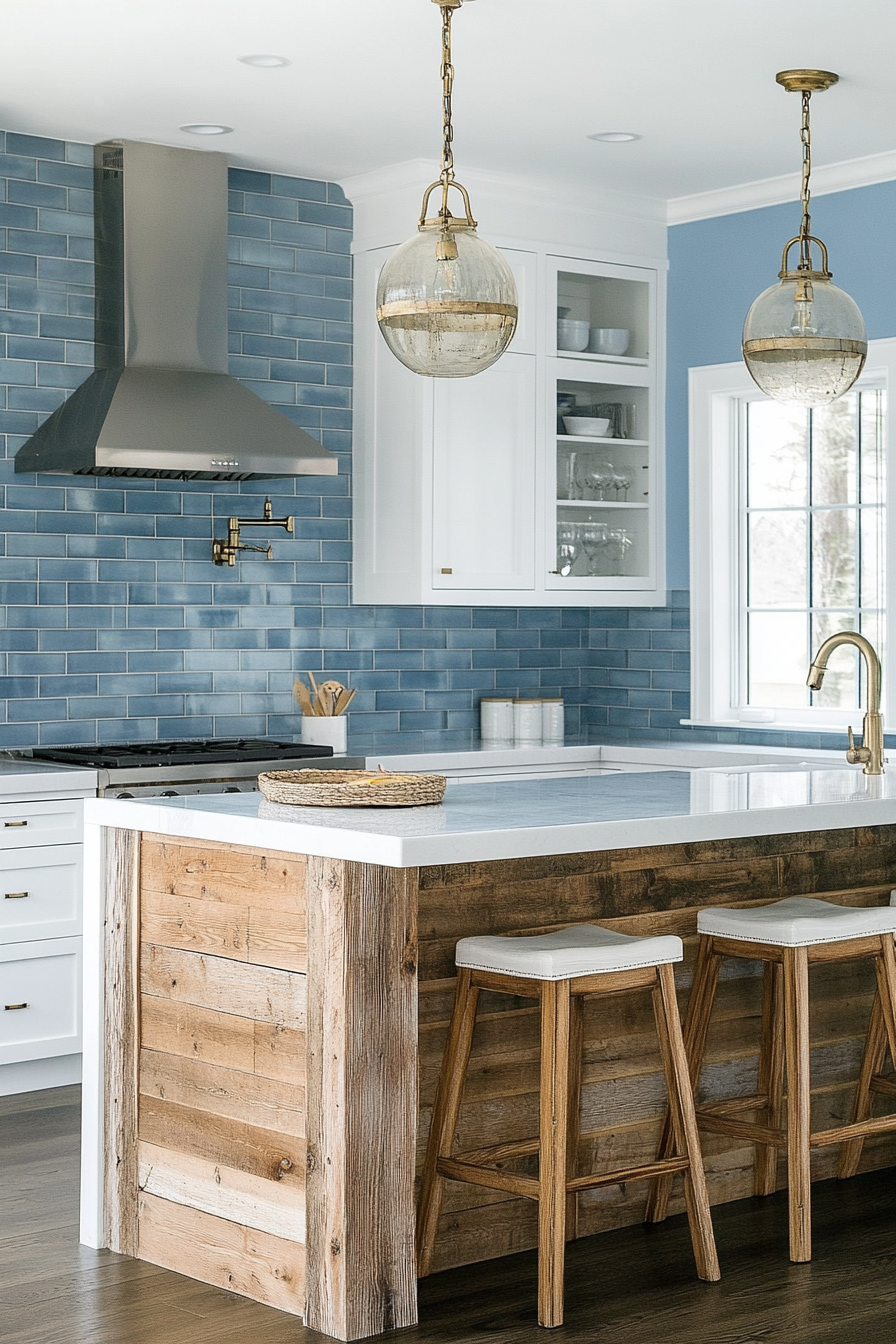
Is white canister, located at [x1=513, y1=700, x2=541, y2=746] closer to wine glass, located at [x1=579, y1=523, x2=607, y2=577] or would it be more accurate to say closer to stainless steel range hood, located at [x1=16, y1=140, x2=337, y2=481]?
wine glass, located at [x1=579, y1=523, x2=607, y2=577]

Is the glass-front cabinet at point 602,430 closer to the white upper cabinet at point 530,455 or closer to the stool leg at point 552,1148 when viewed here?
the white upper cabinet at point 530,455

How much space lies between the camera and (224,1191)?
3.34m

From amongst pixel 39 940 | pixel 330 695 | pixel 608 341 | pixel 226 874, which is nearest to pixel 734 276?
pixel 608 341

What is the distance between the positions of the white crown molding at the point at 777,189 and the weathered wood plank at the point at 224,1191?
12.9 feet

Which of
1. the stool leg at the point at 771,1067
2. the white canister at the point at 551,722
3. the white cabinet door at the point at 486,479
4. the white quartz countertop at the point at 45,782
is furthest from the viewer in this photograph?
the white canister at the point at 551,722

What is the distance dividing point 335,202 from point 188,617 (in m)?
1.55

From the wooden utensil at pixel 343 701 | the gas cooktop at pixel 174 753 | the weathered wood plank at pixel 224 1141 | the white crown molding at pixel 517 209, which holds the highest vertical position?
the white crown molding at pixel 517 209

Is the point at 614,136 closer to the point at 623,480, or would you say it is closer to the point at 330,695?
the point at 623,480

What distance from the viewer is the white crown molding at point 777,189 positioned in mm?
5684

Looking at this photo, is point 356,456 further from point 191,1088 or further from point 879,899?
point 191,1088

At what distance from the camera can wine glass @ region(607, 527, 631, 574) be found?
638 centimetres

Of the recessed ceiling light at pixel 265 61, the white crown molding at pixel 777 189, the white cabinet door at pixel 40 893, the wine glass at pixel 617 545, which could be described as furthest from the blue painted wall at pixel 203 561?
the white crown molding at pixel 777 189

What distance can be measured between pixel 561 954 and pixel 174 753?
2.34 meters

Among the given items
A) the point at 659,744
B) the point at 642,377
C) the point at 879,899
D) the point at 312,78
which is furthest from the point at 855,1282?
the point at 642,377
